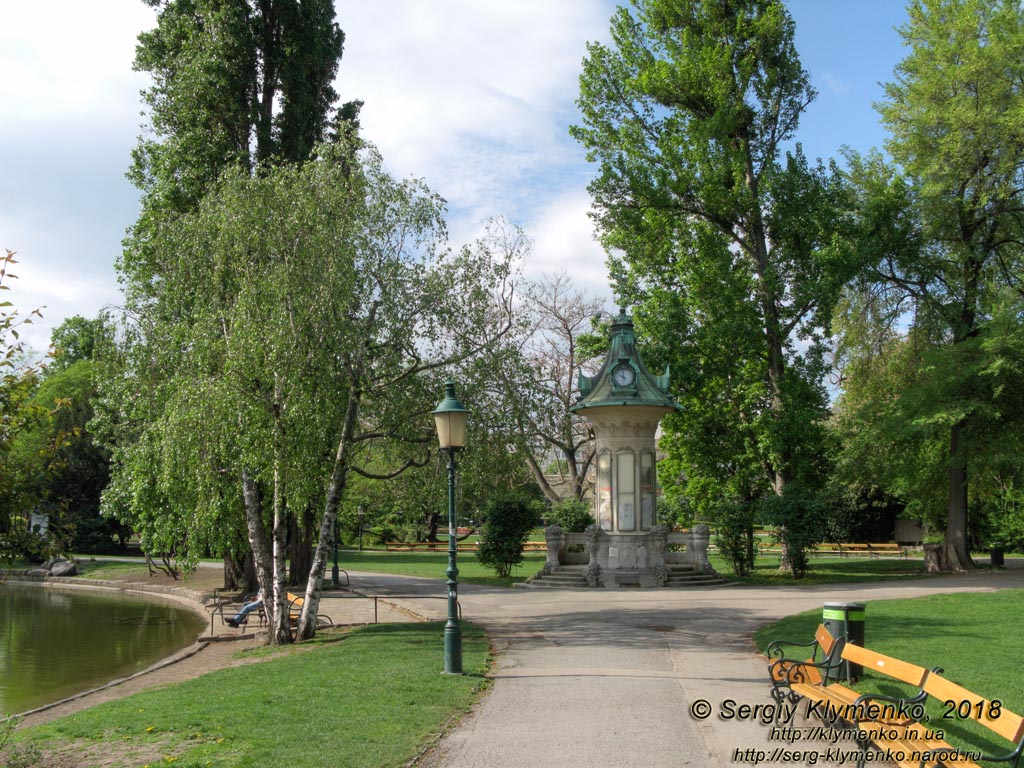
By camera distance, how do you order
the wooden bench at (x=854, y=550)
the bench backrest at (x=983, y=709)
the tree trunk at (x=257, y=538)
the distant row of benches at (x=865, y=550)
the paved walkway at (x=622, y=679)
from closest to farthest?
the bench backrest at (x=983, y=709)
the paved walkway at (x=622, y=679)
the tree trunk at (x=257, y=538)
the distant row of benches at (x=865, y=550)
the wooden bench at (x=854, y=550)

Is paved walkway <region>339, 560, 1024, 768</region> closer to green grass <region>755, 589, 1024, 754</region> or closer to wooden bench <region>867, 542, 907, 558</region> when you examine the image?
green grass <region>755, 589, 1024, 754</region>

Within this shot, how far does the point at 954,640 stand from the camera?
13.5 metres

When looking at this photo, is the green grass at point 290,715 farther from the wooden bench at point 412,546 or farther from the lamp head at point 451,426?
the wooden bench at point 412,546

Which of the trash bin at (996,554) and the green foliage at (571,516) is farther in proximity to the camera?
the green foliage at (571,516)

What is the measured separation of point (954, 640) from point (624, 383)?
15214mm

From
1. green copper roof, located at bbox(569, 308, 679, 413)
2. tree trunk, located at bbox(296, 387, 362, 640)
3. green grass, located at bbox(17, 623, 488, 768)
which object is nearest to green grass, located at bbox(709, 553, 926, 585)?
green copper roof, located at bbox(569, 308, 679, 413)

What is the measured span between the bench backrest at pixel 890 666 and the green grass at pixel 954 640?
854 mm

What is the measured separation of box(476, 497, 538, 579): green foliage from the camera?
1217 inches

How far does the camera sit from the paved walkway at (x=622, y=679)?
805cm

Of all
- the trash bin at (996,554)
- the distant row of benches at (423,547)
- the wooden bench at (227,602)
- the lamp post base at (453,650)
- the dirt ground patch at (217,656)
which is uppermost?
the lamp post base at (453,650)

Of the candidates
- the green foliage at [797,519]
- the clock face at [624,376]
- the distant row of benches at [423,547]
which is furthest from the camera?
the distant row of benches at [423,547]

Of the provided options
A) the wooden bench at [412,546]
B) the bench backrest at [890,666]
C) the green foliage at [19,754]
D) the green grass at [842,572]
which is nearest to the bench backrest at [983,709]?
the bench backrest at [890,666]

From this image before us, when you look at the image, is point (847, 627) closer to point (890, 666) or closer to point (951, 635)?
point (890, 666)

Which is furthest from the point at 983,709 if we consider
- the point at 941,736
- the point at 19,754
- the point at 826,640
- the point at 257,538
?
the point at 257,538
